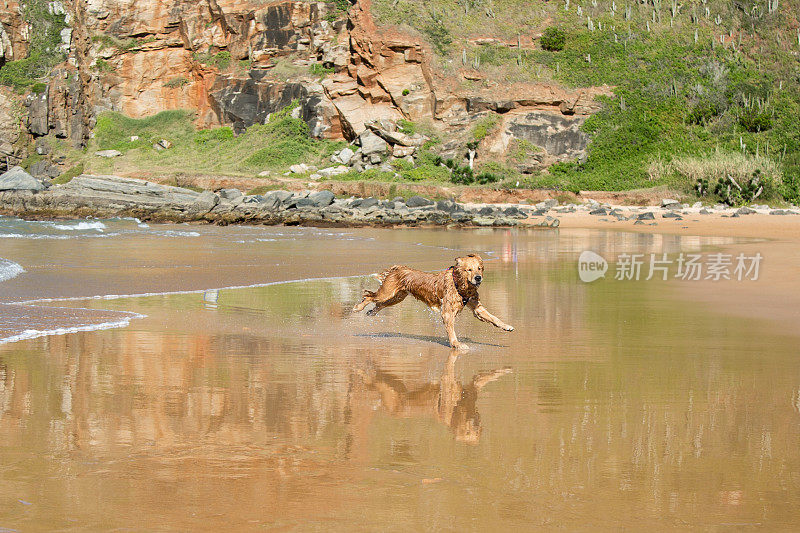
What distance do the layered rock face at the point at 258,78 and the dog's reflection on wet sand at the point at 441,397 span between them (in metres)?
33.9

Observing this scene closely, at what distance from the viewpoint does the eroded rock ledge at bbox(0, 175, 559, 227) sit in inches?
1180

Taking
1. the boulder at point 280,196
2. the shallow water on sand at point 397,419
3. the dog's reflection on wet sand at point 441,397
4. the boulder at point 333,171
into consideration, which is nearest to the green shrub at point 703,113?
the boulder at point 333,171

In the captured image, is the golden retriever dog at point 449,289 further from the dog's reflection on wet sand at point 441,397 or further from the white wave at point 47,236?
the white wave at point 47,236

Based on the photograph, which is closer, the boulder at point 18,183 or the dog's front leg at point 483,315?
the dog's front leg at point 483,315

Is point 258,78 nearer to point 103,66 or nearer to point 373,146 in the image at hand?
point 103,66

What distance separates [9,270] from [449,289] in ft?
29.9

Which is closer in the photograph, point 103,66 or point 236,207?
point 236,207

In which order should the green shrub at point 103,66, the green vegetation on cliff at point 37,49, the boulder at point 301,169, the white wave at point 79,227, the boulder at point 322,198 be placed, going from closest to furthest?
1. the white wave at point 79,227
2. the boulder at point 322,198
3. the boulder at point 301,169
4. the green shrub at point 103,66
5. the green vegetation on cliff at point 37,49

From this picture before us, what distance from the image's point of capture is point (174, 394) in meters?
5.50

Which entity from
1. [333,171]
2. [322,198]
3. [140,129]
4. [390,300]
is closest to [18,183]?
[140,129]

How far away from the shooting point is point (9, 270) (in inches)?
542

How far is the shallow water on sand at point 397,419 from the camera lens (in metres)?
3.50

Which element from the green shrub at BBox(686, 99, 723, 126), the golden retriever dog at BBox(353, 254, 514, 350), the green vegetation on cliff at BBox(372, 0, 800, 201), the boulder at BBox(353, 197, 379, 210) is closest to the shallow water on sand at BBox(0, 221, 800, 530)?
the golden retriever dog at BBox(353, 254, 514, 350)

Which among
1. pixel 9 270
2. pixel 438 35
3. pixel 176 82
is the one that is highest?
pixel 438 35
